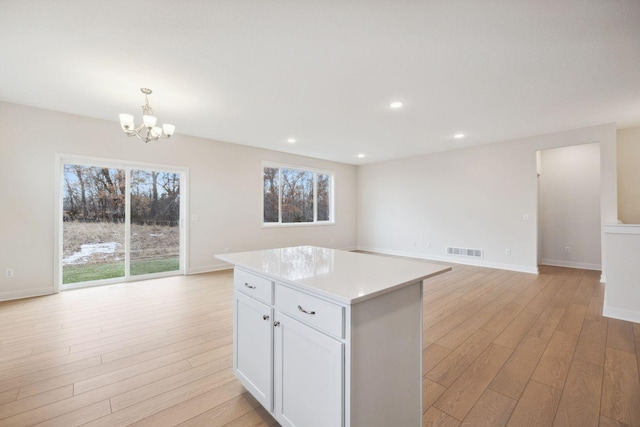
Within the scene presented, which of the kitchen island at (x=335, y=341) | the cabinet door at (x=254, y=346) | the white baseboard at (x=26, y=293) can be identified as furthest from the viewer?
the white baseboard at (x=26, y=293)

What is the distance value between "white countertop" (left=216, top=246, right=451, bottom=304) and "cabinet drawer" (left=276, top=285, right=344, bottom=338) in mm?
55

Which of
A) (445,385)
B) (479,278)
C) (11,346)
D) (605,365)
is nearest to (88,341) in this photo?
(11,346)

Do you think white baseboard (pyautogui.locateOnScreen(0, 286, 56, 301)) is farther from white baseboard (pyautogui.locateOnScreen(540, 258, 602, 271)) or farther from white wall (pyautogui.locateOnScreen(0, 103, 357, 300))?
white baseboard (pyautogui.locateOnScreen(540, 258, 602, 271))

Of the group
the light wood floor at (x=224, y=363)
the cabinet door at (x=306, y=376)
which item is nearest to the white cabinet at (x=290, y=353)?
the cabinet door at (x=306, y=376)

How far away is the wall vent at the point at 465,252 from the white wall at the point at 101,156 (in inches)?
138

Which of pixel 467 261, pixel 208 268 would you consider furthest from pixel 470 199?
pixel 208 268

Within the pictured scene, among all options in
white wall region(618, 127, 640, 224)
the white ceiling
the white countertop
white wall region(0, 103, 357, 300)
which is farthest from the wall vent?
the white countertop

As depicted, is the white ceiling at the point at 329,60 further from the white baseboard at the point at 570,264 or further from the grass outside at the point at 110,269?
the white baseboard at the point at 570,264

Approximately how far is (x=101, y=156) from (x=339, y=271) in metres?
4.65

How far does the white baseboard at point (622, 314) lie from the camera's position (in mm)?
2951

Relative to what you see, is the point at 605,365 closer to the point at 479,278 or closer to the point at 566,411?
the point at 566,411

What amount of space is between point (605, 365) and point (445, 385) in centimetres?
135

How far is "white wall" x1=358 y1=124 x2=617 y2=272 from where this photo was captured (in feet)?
16.4

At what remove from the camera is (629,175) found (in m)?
4.92
